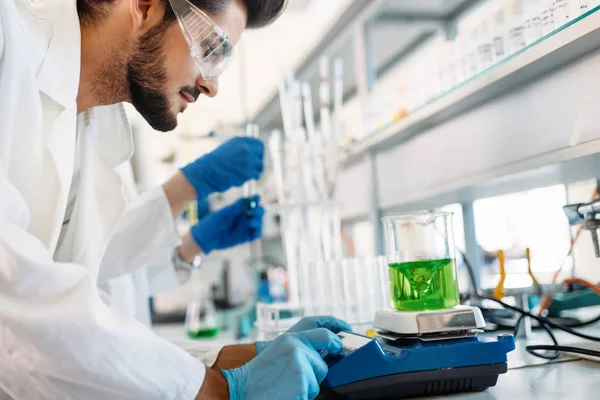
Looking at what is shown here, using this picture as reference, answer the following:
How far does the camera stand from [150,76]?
134 cm

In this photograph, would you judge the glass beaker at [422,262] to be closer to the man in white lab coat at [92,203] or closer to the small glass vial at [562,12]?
the man in white lab coat at [92,203]

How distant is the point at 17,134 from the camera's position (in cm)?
103

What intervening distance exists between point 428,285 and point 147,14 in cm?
86

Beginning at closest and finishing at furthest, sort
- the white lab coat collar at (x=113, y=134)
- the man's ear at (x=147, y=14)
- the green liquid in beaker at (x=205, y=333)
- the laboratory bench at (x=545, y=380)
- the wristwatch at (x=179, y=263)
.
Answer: the laboratory bench at (x=545, y=380)
the man's ear at (x=147, y=14)
the white lab coat collar at (x=113, y=134)
the wristwatch at (x=179, y=263)
the green liquid in beaker at (x=205, y=333)

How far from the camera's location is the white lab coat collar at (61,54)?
44.4 inches

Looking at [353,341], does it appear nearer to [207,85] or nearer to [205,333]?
[207,85]

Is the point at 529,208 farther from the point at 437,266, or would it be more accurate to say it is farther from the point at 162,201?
the point at 437,266

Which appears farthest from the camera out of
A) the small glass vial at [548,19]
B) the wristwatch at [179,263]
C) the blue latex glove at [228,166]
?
the wristwatch at [179,263]

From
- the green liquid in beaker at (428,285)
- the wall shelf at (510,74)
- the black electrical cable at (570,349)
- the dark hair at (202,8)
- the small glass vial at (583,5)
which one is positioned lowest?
the black electrical cable at (570,349)

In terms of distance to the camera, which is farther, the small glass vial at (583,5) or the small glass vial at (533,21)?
the small glass vial at (533,21)

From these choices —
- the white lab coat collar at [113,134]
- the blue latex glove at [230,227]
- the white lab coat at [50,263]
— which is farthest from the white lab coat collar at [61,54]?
the blue latex glove at [230,227]

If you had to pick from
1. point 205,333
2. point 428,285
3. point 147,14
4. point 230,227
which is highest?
point 147,14

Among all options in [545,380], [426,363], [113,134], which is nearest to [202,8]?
[113,134]

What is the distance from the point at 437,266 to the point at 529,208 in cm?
231
